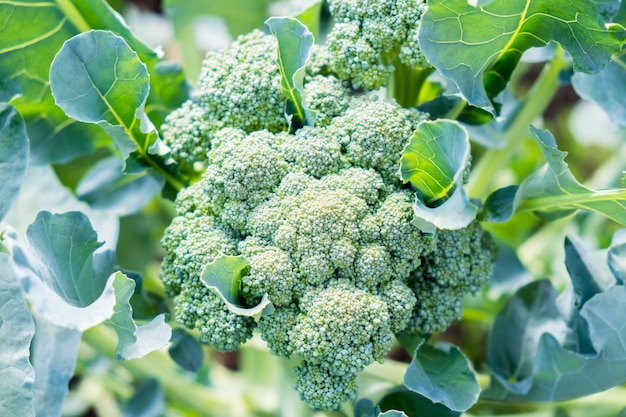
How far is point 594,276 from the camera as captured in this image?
115 centimetres

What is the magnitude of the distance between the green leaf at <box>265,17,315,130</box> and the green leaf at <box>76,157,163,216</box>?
1.46 feet

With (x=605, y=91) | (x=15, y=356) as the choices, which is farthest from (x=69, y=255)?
(x=605, y=91)

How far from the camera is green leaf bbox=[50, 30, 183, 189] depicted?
1015mm

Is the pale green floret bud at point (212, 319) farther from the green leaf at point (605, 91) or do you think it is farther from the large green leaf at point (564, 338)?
the green leaf at point (605, 91)

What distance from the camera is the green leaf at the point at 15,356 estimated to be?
102 cm

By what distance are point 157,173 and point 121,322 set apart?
31 cm

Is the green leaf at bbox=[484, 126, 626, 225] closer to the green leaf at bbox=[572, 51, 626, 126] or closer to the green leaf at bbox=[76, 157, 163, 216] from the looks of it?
the green leaf at bbox=[572, 51, 626, 126]

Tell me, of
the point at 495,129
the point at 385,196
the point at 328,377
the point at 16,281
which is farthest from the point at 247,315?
the point at 495,129

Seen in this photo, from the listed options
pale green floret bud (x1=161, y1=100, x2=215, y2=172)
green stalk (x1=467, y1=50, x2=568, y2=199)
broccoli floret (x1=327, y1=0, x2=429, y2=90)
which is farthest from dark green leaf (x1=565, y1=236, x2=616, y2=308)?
pale green floret bud (x1=161, y1=100, x2=215, y2=172)

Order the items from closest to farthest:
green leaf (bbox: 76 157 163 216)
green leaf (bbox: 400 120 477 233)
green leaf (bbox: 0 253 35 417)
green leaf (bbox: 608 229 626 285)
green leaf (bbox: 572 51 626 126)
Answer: green leaf (bbox: 400 120 477 233) < green leaf (bbox: 0 253 35 417) < green leaf (bbox: 608 229 626 285) < green leaf (bbox: 572 51 626 126) < green leaf (bbox: 76 157 163 216)

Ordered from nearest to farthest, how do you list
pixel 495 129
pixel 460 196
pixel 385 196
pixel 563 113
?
pixel 460 196 < pixel 385 196 < pixel 495 129 < pixel 563 113

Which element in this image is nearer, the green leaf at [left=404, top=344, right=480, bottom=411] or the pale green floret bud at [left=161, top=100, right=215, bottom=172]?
the green leaf at [left=404, top=344, right=480, bottom=411]

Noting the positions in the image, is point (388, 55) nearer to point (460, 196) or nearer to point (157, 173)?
point (460, 196)

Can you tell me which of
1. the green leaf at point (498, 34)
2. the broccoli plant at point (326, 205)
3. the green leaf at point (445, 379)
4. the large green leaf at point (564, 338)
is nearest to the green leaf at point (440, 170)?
the broccoli plant at point (326, 205)
